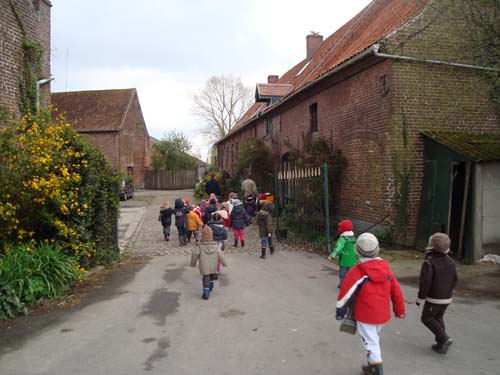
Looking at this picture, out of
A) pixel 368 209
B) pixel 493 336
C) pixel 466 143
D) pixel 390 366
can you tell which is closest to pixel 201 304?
pixel 390 366

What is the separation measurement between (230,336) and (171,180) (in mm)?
37071

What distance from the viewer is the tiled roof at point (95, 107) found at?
3559 cm

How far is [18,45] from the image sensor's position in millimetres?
9891

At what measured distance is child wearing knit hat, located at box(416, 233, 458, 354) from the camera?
14.0 ft

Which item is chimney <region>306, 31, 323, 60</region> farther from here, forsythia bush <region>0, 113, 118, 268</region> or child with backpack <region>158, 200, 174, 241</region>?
forsythia bush <region>0, 113, 118, 268</region>

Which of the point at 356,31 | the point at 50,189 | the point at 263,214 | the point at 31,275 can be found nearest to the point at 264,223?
the point at 263,214

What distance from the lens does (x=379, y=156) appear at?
10.9 meters

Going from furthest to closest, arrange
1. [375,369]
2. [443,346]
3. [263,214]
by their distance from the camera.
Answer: [263,214] < [443,346] < [375,369]

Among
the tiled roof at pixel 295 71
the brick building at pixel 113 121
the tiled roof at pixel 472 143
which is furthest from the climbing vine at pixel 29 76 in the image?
the brick building at pixel 113 121

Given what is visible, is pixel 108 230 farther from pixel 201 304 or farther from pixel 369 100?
pixel 369 100

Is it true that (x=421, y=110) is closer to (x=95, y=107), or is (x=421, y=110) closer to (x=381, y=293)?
(x=381, y=293)

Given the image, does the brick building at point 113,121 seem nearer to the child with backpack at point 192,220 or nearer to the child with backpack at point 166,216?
the child with backpack at point 166,216

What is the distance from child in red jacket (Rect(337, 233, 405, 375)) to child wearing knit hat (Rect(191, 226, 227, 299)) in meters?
3.13

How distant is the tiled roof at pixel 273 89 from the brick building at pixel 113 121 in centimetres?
1697
